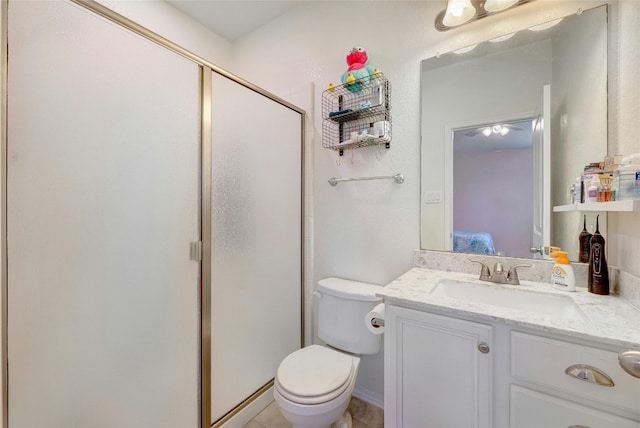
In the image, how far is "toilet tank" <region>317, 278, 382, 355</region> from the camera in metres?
1.50

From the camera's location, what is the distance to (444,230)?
4.82 ft

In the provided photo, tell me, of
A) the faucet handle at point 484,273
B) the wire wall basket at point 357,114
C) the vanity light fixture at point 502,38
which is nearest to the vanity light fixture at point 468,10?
the vanity light fixture at point 502,38

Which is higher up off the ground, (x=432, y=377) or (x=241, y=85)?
(x=241, y=85)

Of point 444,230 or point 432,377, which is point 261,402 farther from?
point 444,230

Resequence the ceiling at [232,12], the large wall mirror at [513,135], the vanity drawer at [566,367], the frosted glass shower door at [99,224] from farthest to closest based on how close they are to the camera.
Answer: the ceiling at [232,12] → the large wall mirror at [513,135] → the frosted glass shower door at [99,224] → the vanity drawer at [566,367]

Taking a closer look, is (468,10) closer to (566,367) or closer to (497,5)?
(497,5)

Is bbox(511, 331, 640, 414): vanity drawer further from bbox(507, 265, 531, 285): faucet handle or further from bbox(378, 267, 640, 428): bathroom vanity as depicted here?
bbox(507, 265, 531, 285): faucet handle

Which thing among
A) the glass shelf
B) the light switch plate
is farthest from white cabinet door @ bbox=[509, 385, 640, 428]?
the light switch plate

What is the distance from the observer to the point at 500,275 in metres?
1.23

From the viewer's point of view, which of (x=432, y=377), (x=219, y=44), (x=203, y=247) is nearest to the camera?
(x=432, y=377)

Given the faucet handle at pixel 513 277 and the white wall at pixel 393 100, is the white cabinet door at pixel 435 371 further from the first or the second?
the white wall at pixel 393 100

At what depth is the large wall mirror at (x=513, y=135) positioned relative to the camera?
117 centimetres

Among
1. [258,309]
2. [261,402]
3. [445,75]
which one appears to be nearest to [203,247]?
[258,309]

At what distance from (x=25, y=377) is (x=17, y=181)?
612 millimetres
